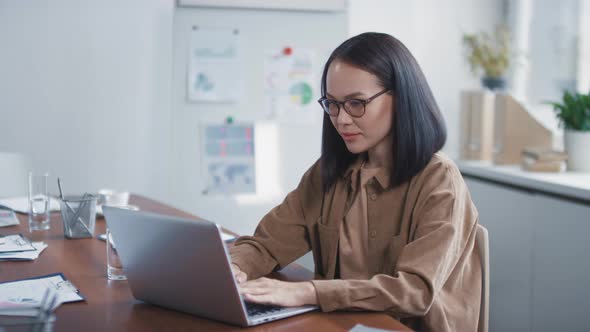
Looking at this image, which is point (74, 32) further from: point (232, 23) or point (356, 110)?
point (356, 110)

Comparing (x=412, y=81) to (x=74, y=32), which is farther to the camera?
(x=74, y=32)

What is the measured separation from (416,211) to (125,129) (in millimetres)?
2337

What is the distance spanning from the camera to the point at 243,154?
330 centimetres

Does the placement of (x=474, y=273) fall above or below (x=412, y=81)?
below

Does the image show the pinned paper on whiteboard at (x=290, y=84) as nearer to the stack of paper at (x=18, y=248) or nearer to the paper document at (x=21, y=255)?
the stack of paper at (x=18, y=248)

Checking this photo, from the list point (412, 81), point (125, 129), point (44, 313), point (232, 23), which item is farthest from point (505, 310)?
point (44, 313)

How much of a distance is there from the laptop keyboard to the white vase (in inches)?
74.1

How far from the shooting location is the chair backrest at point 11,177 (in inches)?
111

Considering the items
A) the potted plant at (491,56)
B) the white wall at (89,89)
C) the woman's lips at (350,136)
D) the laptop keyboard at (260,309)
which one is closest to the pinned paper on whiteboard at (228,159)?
the white wall at (89,89)

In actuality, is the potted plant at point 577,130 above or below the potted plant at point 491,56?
below

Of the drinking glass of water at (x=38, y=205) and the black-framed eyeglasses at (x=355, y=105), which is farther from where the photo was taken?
the drinking glass of water at (x=38, y=205)

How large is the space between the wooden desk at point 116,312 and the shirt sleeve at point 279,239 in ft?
0.13

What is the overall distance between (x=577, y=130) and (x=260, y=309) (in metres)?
1.93

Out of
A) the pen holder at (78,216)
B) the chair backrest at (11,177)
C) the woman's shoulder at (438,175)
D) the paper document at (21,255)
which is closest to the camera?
the woman's shoulder at (438,175)
